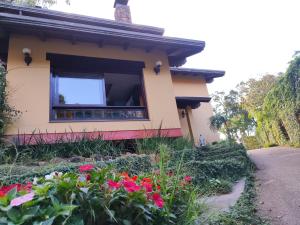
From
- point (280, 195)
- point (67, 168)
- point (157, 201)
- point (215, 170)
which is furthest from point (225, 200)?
point (67, 168)

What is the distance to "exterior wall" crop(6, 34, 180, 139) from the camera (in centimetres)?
599

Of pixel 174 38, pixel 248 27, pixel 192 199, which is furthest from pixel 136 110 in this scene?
pixel 248 27

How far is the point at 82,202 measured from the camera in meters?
1.55

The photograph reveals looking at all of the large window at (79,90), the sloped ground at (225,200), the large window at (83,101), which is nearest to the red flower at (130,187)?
the sloped ground at (225,200)

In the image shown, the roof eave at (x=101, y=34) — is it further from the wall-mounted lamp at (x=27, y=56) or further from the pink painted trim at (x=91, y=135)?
the pink painted trim at (x=91, y=135)

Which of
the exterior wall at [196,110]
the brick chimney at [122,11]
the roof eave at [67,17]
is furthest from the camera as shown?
the exterior wall at [196,110]

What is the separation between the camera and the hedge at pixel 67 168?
3459 mm

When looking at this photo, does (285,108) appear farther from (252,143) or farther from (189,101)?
(252,143)

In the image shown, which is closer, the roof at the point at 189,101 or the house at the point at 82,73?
the house at the point at 82,73

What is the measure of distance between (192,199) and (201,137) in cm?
831

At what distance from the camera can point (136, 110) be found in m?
7.47

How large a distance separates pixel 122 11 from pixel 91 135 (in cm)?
656

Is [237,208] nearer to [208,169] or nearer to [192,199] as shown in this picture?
[192,199]

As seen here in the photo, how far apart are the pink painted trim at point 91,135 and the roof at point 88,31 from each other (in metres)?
2.90
